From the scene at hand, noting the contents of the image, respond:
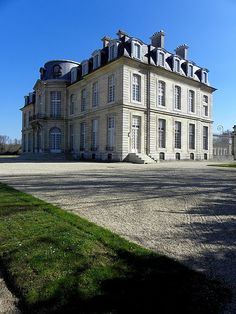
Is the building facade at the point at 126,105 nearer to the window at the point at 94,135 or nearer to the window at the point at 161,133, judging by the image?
the window at the point at 94,135

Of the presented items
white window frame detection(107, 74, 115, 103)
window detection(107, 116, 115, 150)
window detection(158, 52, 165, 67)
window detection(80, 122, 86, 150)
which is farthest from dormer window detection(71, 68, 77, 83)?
window detection(158, 52, 165, 67)

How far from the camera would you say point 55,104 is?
114ft

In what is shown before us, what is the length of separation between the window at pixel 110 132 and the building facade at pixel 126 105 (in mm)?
98

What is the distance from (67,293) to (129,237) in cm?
145

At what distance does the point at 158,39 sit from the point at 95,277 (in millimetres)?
33094

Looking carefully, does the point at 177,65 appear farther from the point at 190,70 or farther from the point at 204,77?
the point at 204,77

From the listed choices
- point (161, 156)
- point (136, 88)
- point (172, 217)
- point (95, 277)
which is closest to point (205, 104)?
point (161, 156)

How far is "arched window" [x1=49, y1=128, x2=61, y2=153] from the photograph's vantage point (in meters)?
34.5

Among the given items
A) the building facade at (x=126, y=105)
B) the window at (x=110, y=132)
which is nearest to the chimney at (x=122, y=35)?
the building facade at (x=126, y=105)

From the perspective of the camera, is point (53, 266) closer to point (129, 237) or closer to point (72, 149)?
point (129, 237)

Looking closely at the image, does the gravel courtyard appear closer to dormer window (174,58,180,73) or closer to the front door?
the front door

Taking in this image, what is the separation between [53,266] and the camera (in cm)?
267

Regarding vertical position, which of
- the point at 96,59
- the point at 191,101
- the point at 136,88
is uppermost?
the point at 96,59

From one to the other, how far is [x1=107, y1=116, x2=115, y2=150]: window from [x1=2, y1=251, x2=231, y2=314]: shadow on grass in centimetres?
2397
